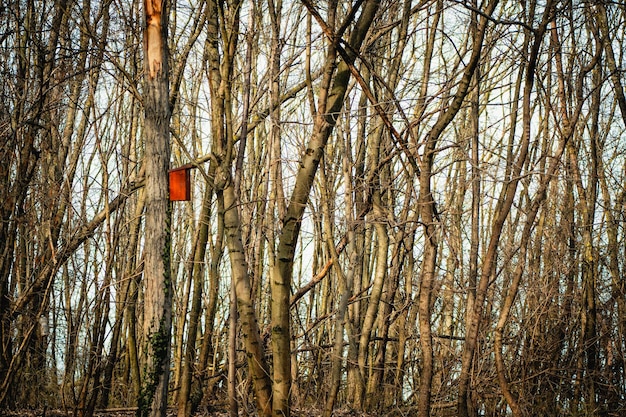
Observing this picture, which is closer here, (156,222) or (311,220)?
(156,222)

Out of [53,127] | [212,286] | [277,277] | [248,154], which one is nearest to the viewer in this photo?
[277,277]

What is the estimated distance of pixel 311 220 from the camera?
8.27 m

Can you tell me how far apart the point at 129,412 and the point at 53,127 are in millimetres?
3972

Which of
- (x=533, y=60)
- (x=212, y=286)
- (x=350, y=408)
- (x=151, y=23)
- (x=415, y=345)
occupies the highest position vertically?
(x=151, y=23)

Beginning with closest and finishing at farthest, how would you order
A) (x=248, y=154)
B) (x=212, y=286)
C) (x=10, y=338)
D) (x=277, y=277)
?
(x=277, y=277), (x=212, y=286), (x=10, y=338), (x=248, y=154)

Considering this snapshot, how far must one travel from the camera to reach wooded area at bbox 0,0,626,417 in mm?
6121

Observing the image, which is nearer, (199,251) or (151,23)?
(151,23)

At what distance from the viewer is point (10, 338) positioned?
26.9 ft

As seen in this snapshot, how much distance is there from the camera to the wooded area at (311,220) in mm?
6121

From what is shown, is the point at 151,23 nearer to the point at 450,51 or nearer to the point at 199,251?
the point at 199,251

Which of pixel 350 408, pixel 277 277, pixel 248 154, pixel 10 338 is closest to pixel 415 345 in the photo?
→ pixel 350 408

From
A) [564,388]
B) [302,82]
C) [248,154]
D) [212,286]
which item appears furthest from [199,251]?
[564,388]

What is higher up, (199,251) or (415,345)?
(199,251)

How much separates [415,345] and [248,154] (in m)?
3.71
